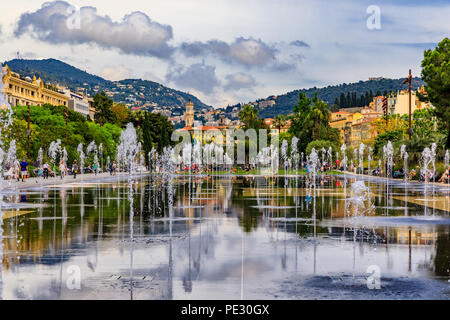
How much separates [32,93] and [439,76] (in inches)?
3498

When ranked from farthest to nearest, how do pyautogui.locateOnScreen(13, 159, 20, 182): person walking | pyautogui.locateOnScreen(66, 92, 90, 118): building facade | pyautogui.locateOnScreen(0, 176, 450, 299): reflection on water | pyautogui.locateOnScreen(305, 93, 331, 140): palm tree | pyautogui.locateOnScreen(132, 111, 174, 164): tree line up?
pyautogui.locateOnScreen(66, 92, 90, 118): building facade
pyautogui.locateOnScreen(132, 111, 174, 164): tree
pyautogui.locateOnScreen(305, 93, 331, 140): palm tree
pyautogui.locateOnScreen(13, 159, 20, 182): person walking
pyautogui.locateOnScreen(0, 176, 450, 299): reflection on water

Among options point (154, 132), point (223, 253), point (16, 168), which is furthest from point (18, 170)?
point (154, 132)

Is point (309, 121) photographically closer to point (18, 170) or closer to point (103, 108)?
point (103, 108)

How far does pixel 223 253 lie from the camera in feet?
42.8

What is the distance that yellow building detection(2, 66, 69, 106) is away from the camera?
106m

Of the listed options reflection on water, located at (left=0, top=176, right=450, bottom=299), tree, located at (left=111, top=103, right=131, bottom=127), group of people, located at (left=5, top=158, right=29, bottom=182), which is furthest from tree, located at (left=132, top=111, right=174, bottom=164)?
reflection on water, located at (left=0, top=176, right=450, bottom=299)

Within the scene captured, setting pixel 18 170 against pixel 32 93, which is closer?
pixel 18 170

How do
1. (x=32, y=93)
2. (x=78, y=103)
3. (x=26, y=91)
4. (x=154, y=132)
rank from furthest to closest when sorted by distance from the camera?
1. (x=78, y=103)
2. (x=154, y=132)
3. (x=32, y=93)
4. (x=26, y=91)

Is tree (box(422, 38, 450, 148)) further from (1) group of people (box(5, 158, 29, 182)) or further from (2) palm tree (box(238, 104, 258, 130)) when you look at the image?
(2) palm tree (box(238, 104, 258, 130))

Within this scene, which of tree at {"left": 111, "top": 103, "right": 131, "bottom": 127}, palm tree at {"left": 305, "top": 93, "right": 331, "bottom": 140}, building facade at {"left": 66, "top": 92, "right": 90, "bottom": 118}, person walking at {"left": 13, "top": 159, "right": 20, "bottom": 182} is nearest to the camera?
person walking at {"left": 13, "top": 159, "right": 20, "bottom": 182}

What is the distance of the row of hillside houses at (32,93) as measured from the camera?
105 metres

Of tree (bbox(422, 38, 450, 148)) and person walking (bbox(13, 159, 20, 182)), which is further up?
tree (bbox(422, 38, 450, 148))
